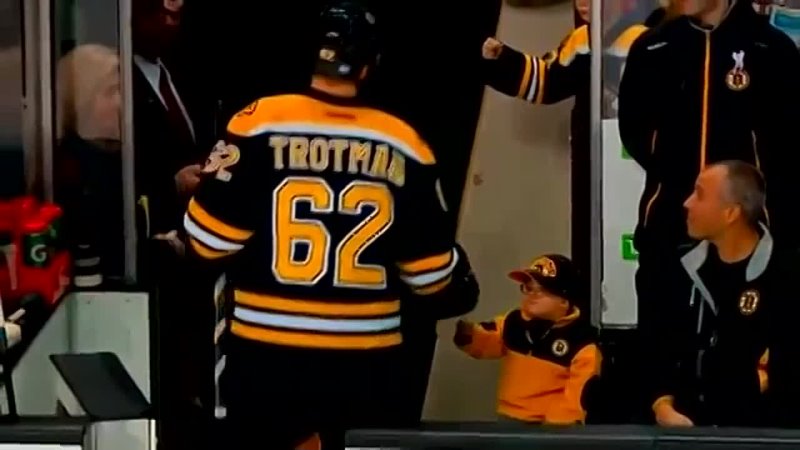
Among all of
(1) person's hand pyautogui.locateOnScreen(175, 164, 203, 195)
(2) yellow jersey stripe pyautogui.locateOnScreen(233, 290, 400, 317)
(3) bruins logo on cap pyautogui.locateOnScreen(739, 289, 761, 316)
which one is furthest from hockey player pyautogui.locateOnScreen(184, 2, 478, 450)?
(1) person's hand pyautogui.locateOnScreen(175, 164, 203, 195)

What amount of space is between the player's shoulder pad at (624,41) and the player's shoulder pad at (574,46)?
76 millimetres

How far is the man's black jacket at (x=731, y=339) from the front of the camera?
2.40 meters

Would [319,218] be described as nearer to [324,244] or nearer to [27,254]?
[324,244]

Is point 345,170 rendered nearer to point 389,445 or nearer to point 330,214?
point 330,214

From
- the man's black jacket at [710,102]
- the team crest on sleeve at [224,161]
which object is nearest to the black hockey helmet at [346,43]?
the team crest on sleeve at [224,161]

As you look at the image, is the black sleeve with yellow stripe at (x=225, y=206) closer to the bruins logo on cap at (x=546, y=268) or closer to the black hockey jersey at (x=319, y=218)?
the black hockey jersey at (x=319, y=218)

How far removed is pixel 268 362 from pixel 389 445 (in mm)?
737

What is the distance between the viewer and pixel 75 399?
6.14ft

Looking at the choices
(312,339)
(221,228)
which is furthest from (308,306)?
(221,228)

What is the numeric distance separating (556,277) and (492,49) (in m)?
0.56

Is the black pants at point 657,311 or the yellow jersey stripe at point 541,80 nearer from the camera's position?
the black pants at point 657,311

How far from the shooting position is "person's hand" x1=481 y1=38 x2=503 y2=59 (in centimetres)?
314

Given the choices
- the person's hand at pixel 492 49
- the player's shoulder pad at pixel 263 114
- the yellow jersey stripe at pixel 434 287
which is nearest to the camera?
the player's shoulder pad at pixel 263 114

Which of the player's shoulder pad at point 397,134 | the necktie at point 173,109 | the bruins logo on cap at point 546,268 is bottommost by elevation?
the bruins logo on cap at point 546,268
